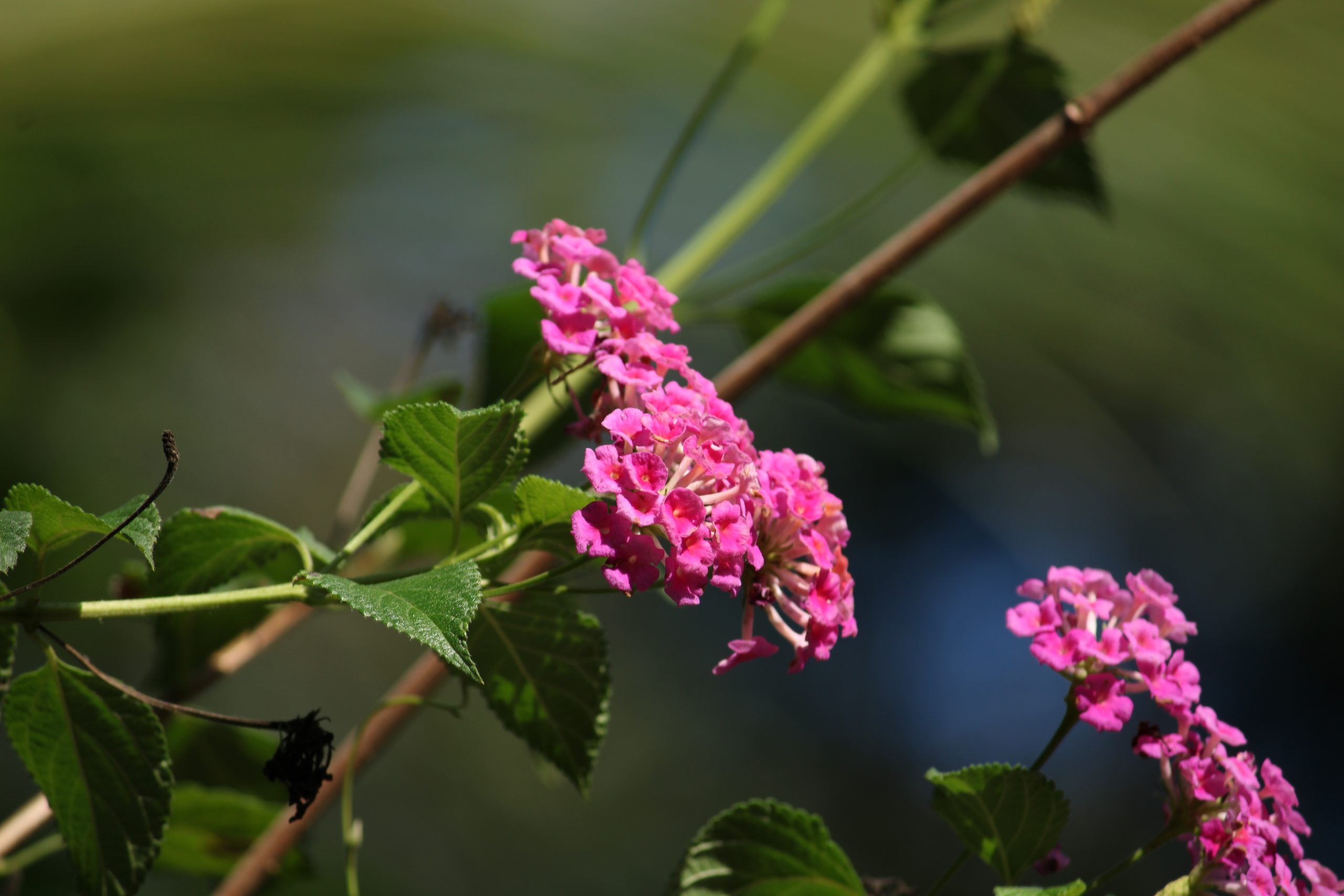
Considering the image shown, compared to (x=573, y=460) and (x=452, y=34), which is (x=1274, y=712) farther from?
(x=452, y=34)

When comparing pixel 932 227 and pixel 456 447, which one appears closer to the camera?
pixel 456 447

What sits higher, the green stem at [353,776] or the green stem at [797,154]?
the green stem at [797,154]

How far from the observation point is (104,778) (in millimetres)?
252

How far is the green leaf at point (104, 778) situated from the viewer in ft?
0.82

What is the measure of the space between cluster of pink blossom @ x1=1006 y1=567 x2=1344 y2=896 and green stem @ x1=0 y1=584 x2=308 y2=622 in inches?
7.5

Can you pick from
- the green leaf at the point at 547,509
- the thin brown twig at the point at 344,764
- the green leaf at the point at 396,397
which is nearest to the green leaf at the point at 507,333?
the green leaf at the point at 396,397

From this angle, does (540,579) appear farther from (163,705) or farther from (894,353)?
(894,353)

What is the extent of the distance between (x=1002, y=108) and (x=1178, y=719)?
0.34 meters

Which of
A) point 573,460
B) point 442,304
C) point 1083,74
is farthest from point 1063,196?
point 1083,74

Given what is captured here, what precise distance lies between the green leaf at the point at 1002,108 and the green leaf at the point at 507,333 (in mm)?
235

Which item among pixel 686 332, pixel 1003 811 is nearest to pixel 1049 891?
pixel 1003 811

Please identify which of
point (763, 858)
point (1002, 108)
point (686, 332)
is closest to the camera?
point (763, 858)

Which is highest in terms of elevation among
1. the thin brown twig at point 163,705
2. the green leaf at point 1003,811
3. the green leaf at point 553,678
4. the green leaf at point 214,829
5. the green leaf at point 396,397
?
the green leaf at point 396,397

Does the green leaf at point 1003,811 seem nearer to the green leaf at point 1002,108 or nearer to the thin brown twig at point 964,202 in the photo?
the thin brown twig at point 964,202
